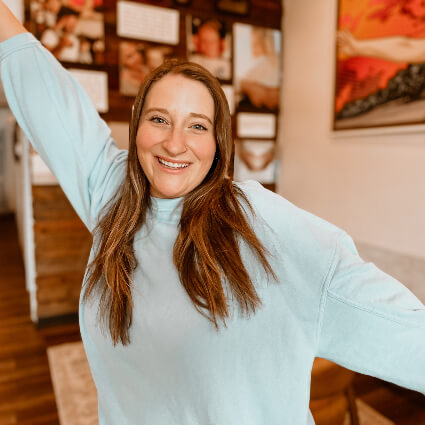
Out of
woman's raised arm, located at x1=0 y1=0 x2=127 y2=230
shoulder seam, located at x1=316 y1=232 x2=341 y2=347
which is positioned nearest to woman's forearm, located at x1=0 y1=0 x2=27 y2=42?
woman's raised arm, located at x1=0 y1=0 x2=127 y2=230

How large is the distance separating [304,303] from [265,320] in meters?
0.09

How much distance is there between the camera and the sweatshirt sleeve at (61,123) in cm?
100

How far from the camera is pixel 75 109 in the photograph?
103 cm

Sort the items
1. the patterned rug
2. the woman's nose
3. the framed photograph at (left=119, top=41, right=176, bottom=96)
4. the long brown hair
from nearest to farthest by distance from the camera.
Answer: the long brown hair → the woman's nose → the patterned rug → the framed photograph at (left=119, top=41, right=176, bottom=96)

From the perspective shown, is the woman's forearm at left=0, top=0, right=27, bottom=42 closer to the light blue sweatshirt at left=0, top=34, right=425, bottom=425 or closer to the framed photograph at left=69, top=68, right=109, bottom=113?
the light blue sweatshirt at left=0, top=34, right=425, bottom=425

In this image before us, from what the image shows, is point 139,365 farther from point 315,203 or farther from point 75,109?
point 315,203

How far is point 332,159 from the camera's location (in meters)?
2.77

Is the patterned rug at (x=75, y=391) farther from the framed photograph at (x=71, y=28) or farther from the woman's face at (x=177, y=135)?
the framed photograph at (x=71, y=28)

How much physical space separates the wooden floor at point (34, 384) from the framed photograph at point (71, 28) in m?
2.06

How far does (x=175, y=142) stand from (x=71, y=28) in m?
2.22

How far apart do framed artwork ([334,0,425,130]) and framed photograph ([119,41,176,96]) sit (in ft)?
4.40

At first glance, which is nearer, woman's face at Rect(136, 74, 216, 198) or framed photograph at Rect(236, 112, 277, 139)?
woman's face at Rect(136, 74, 216, 198)

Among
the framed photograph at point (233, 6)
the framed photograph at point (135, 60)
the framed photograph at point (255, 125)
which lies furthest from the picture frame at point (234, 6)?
the framed photograph at point (255, 125)

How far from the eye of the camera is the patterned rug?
199 cm
